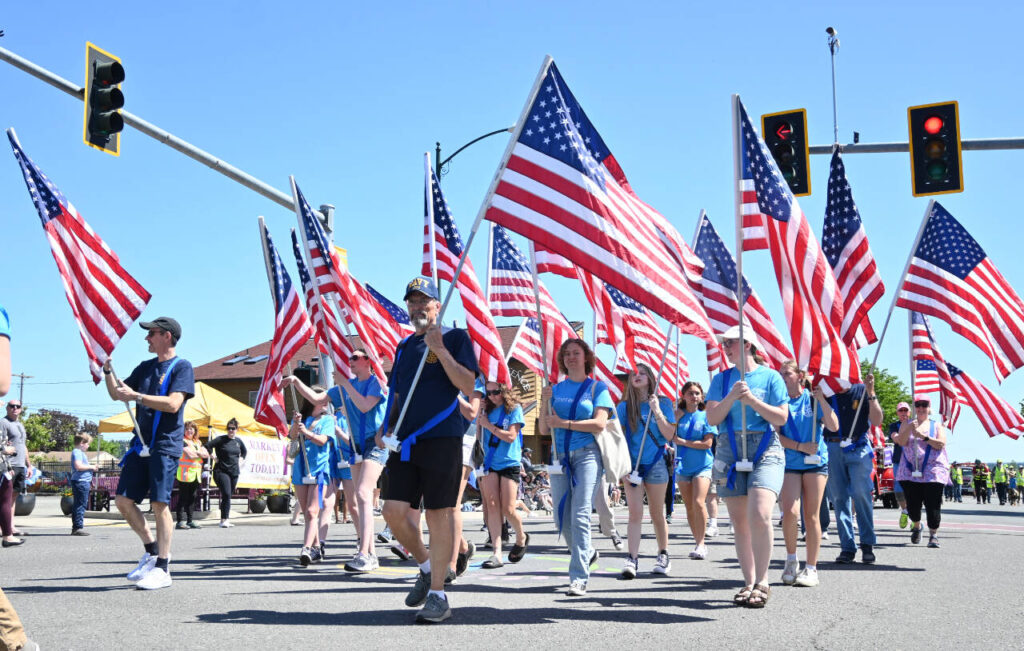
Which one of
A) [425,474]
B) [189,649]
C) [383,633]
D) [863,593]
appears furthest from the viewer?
[863,593]

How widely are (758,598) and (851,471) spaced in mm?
4294

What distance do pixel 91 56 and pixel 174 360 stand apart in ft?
16.2

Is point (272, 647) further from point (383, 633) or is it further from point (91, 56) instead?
point (91, 56)

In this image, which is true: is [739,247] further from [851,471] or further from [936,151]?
[936,151]

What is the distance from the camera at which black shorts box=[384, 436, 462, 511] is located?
6578 millimetres

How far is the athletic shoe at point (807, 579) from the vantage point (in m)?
8.51

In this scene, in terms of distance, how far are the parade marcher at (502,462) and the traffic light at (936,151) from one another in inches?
249

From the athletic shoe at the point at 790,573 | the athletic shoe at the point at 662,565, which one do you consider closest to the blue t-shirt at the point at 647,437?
the athletic shoe at the point at 662,565

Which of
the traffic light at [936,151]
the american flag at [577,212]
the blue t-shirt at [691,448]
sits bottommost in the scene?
the blue t-shirt at [691,448]

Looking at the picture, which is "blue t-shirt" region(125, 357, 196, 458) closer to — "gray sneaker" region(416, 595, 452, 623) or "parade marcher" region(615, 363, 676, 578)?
"gray sneaker" region(416, 595, 452, 623)

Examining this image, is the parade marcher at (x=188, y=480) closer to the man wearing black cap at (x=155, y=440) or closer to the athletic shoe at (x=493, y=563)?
the athletic shoe at (x=493, y=563)

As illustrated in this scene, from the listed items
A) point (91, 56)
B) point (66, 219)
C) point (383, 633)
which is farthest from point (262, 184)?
point (383, 633)

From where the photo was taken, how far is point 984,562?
11469mm

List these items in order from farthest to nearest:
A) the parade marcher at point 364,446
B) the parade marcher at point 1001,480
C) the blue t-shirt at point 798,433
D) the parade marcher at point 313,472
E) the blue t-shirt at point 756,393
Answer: the parade marcher at point 1001,480 → the parade marcher at point 313,472 → the parade marcher at point 364,446 → the blue t-shirt at point 798,433 → the blue t-shirt at point 756,393
